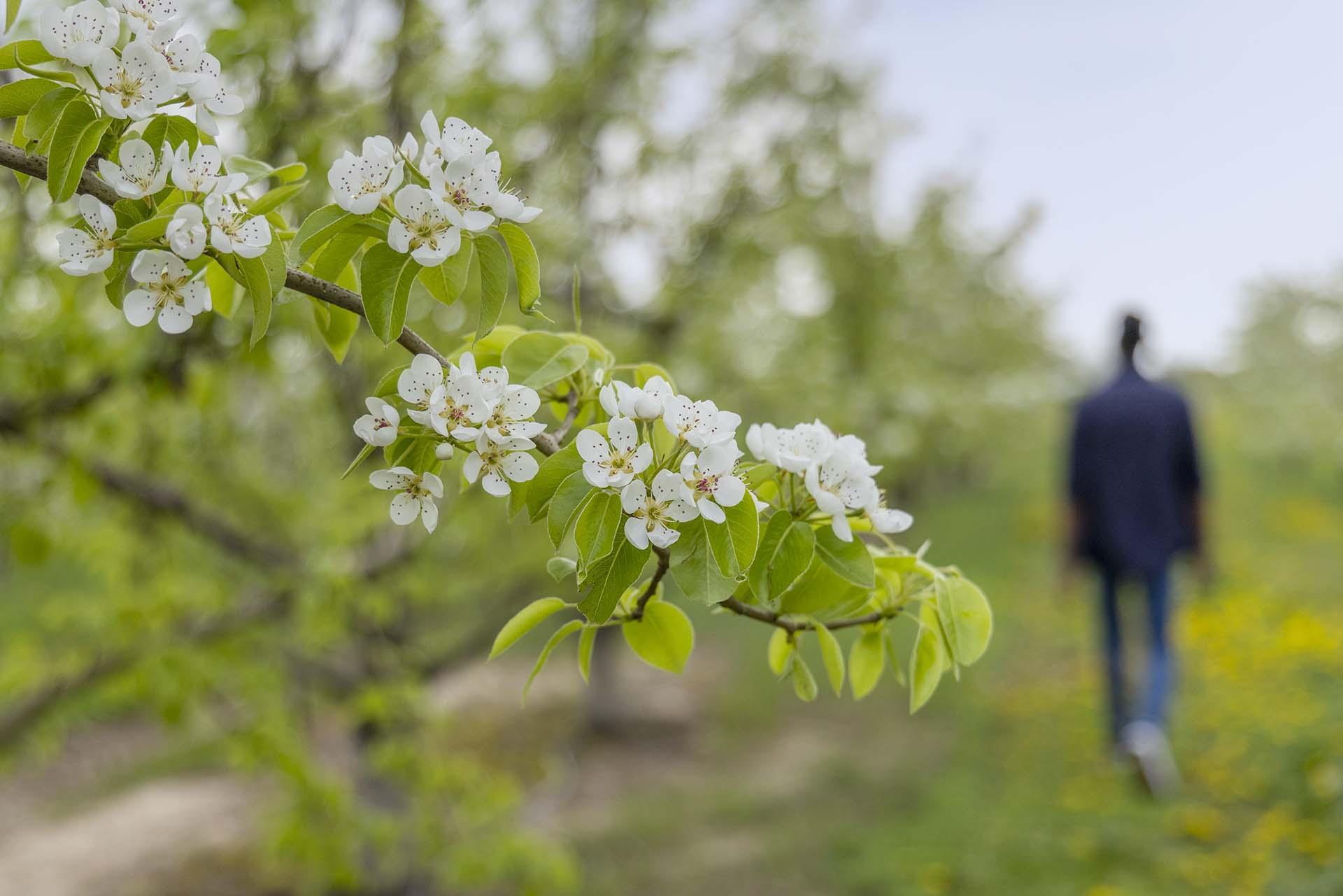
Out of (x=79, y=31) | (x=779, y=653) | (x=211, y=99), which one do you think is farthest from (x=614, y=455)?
(x=79, y=31)

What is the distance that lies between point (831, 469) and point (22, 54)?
0.83 metres

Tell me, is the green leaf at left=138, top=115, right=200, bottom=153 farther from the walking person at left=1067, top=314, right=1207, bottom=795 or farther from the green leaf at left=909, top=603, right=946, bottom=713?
the walking person at left=1067, top=314, right=1207, bottom=795

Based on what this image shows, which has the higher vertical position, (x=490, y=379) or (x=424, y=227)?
(x=424, y=227)

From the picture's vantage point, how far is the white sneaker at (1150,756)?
4.62 metres

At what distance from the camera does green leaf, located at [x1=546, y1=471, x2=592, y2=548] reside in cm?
89

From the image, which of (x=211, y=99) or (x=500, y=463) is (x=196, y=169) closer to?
(x=211, y=99)

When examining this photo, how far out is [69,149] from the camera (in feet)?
2.83

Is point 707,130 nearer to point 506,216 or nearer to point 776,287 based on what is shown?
point 776,287

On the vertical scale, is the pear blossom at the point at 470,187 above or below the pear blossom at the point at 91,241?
above

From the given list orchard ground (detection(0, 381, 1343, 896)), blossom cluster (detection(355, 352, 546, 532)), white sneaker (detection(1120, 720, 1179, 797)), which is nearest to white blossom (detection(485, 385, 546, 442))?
blossom cluster (detection(355, 352, 546, 532))

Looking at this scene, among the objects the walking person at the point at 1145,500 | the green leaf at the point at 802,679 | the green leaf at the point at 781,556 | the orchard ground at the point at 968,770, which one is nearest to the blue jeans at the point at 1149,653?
the walking person at the point at 1145,500

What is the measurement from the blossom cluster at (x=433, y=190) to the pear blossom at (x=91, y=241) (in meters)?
0.21

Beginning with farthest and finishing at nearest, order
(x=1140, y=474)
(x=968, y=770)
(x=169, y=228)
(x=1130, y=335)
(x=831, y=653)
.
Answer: (x=968, y=770)
(x=1130, y=335)
(x=1140, y=474)
(x=831, y=653)
(x=169, y=228)

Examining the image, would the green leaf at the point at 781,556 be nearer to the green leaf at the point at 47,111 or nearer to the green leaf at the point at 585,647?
the green leaf at the point at 585,647
